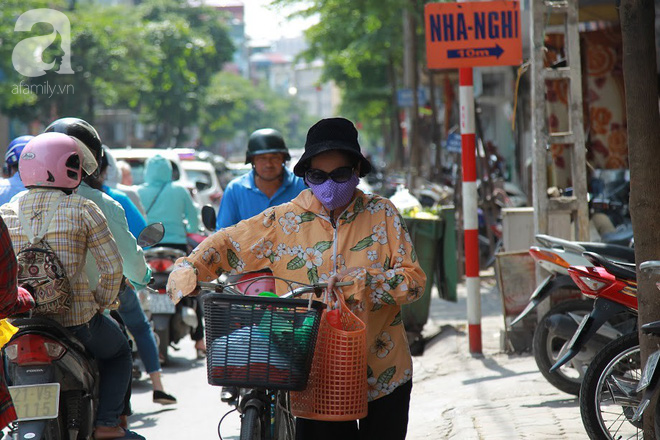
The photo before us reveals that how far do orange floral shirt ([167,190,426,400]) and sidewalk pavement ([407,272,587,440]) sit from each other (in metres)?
1.97

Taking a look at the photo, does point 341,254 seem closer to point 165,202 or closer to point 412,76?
point 165,202

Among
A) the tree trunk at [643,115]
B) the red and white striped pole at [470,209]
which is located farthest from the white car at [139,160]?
the tree trunk at [643,115]

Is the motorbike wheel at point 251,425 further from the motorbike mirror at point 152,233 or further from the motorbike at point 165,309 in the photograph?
the motorbike at point 165,309

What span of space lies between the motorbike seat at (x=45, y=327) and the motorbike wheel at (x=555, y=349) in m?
3.15

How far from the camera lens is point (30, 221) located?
14.0ft

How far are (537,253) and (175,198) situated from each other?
157 inches

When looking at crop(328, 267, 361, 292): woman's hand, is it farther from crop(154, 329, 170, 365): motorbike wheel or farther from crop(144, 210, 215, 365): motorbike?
crop(154, 329, 170, 365): motorbike wheel

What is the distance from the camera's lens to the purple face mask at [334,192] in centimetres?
362

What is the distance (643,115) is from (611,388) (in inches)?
59.4

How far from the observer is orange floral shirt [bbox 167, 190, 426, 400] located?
11.7 ft

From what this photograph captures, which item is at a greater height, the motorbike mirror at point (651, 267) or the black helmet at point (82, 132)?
the black helmet at point (82, 132)

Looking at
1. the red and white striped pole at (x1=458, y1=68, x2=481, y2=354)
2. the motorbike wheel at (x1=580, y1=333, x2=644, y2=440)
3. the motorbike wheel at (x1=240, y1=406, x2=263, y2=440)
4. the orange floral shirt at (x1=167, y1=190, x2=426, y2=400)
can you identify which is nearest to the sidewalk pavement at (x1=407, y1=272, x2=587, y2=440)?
the red and white striped pole at (x1=458, y1=68, x2=481, y2=354)

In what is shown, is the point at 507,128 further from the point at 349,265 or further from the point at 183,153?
the point at 349,265

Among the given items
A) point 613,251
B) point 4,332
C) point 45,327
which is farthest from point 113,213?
point 613,251
